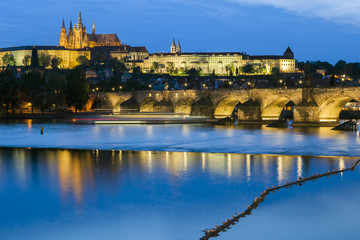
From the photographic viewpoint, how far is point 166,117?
6341cm

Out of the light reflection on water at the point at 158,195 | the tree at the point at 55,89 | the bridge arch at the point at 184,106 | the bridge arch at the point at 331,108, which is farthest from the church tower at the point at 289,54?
the light reflection on water at the point at 158,195

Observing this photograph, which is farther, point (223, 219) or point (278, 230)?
point (223, 219)

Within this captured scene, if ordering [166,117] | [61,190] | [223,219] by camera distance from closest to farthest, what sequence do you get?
[223,219]
[61,190]
[166,117]

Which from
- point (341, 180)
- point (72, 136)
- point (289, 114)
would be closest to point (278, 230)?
point (341, 180)

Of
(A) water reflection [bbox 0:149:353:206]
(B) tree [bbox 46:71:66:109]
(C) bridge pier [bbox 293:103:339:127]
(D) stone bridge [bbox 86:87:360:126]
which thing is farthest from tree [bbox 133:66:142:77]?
(A) water reflection [bbox 0:149:353:206]

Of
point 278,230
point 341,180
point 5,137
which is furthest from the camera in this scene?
point 5,137

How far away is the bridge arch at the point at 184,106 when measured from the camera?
6981 cm

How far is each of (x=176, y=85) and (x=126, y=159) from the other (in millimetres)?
102634

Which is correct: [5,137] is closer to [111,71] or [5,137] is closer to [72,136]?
[72,136]

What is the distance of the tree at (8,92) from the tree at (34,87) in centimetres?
283

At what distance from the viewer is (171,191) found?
19.5 meters

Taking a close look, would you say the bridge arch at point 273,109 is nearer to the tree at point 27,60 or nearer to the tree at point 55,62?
the tree at point 55,62

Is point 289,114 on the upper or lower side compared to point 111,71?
lower

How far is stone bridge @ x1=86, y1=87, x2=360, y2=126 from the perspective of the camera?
164 ft
